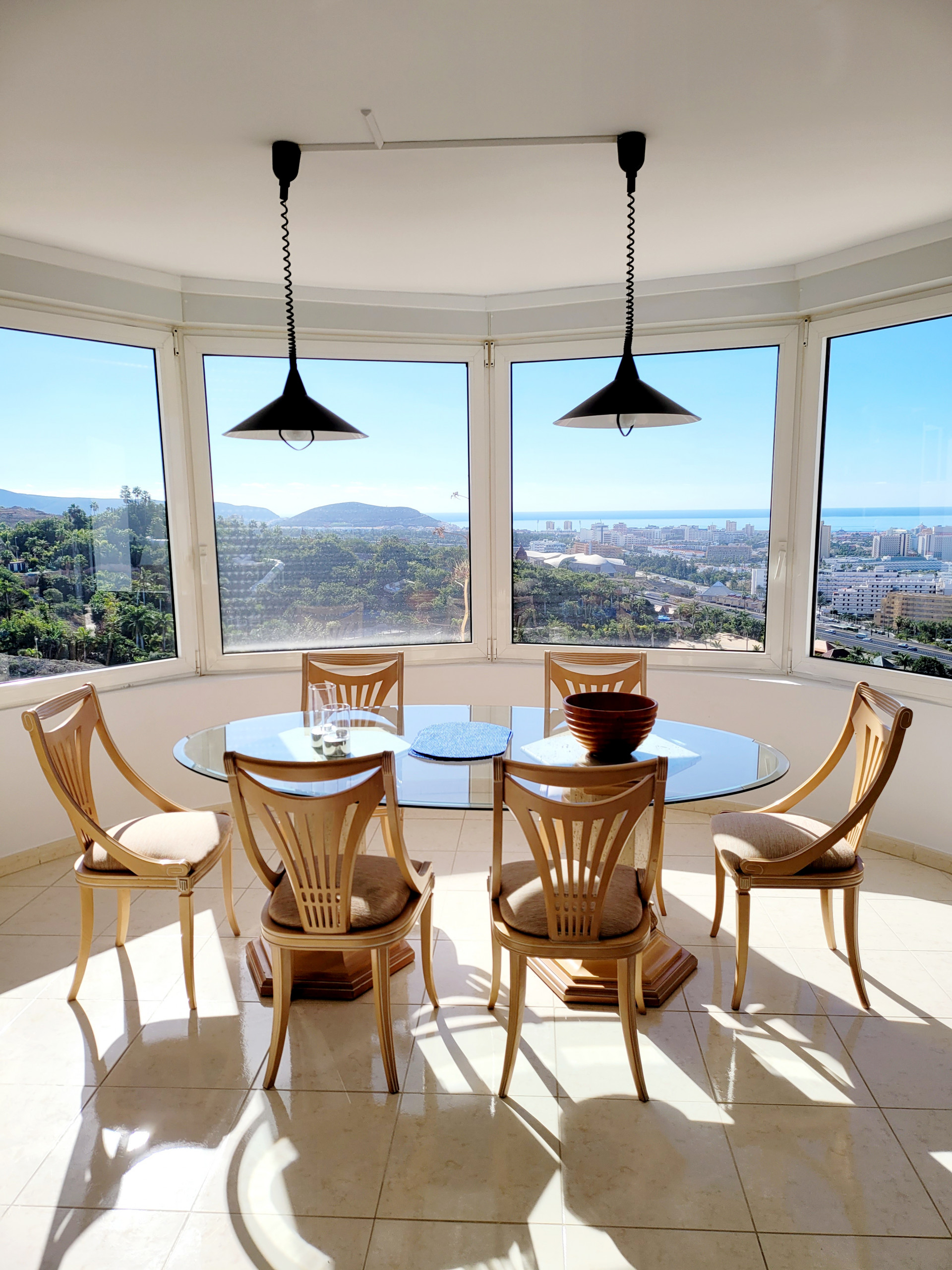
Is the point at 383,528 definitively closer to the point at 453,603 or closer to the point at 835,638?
the point at 453,603

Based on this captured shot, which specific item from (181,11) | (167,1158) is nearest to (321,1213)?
(167,1158)

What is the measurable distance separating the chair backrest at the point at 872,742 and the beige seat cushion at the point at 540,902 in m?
0.72

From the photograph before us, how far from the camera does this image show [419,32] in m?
1.88

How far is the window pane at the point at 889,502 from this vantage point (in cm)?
351

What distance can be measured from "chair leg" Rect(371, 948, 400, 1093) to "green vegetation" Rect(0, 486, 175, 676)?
235 cm

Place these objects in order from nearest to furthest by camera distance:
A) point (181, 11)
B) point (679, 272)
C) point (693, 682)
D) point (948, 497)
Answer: point (181, 11) → point (948, 497) → point (679, 272) → point (693, 682)

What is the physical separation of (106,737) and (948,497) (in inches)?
138

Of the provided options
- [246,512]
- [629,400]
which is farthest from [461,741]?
[246,512]

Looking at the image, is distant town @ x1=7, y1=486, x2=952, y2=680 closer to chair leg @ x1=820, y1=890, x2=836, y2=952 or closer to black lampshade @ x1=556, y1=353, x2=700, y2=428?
chair leg @ x1=820, y1=890, x2=836, y2=952

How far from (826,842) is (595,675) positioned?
1.27 m

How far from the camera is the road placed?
3.54 m

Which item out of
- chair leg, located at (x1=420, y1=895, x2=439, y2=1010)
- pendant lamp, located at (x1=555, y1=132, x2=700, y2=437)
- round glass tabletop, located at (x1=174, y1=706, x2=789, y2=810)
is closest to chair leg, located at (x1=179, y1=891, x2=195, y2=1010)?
round glass tabletop, located at (x1=174, y1=706, x2=789, y2=810)

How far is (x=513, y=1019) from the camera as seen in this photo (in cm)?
215

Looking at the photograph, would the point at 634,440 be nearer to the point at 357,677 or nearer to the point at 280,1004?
the point at 357,677
